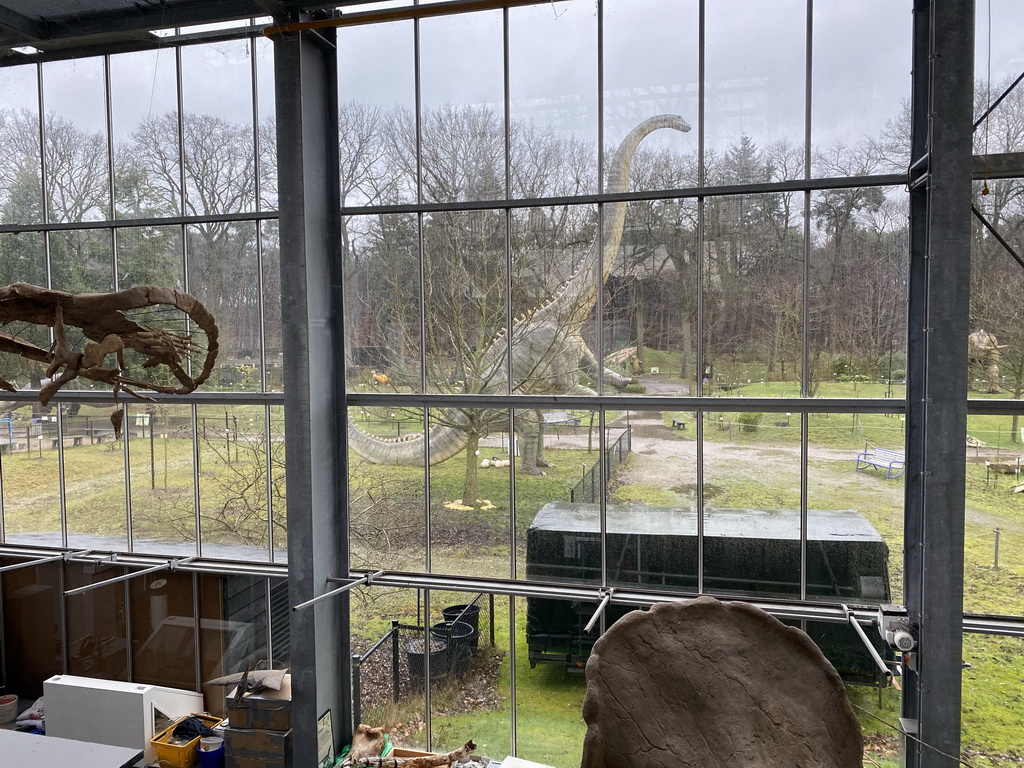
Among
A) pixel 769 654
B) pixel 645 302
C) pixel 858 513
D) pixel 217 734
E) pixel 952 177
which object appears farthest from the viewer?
pixel 217 734

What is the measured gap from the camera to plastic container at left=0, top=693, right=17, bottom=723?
904 centimetres

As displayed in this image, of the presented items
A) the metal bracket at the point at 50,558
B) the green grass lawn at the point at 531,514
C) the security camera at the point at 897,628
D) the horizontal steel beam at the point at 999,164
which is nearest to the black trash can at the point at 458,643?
the green grass lawn at the point at 531,514

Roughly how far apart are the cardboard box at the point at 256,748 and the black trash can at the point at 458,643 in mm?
1835

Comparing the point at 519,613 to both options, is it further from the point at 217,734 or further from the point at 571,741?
the point at 217,734

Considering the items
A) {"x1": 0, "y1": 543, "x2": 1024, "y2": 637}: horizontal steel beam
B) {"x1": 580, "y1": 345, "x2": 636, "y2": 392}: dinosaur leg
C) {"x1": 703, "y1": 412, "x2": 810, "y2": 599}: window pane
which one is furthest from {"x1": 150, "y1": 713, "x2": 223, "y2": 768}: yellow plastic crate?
{"x1": 580, "y1": 345, "x2": 636, "y2": 392}: dinosaur leg

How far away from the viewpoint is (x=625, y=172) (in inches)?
303

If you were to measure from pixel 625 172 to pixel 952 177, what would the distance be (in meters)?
3.03

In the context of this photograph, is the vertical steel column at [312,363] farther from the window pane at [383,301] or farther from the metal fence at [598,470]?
the metal fence at [598,470]

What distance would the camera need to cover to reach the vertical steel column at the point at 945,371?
20.2 ft

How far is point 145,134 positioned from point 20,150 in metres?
2.08

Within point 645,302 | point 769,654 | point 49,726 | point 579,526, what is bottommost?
point 49,726

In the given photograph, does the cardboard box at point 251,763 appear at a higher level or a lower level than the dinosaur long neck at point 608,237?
lower

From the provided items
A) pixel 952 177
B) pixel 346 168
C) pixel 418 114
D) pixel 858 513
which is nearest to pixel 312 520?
pixel 346 168

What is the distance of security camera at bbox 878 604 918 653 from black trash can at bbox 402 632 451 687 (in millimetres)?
4478
